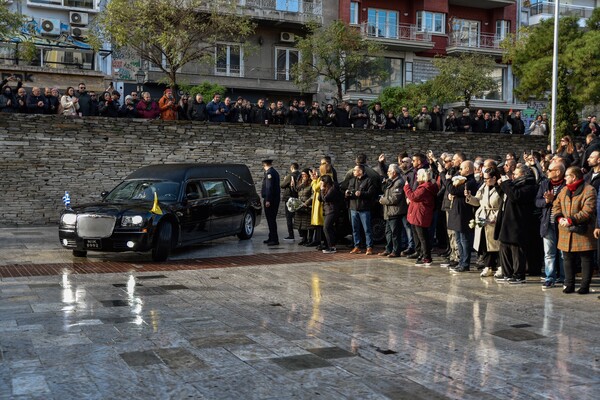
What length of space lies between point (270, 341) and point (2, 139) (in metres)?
16.0

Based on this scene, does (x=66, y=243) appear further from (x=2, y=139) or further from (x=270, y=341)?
(x=2, y=139)

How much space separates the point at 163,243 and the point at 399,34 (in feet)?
102

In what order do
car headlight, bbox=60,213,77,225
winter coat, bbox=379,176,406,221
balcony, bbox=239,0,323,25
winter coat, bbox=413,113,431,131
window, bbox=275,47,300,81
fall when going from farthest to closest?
window, bbox=275,47,300,81
balcony, bbox=239,0,323,25
winter coat, bbox=413,113,431,131
winter coat, bbox=379,176,406,221
car headlight, bbox=60,213,77,225

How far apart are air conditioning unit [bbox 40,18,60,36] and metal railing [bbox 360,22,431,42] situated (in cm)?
1642

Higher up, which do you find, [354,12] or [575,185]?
[354,12]

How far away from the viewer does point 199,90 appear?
33.0 m

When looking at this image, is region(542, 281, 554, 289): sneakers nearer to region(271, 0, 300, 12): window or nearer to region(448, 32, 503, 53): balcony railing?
region(271, 0, 300, 12): window

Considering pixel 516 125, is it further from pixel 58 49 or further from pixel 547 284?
pixel 547 284

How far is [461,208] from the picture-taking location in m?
12.0

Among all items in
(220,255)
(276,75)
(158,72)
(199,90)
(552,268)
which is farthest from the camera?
(276,75)

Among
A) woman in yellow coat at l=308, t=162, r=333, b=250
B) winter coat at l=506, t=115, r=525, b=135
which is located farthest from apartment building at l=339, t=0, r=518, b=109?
woman in yellow coat at l=308, t=162, r=333, b=250

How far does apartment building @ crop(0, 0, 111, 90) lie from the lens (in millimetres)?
31719

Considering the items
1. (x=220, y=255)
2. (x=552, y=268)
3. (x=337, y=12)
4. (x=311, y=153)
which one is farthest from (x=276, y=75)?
(x=552, y=268)

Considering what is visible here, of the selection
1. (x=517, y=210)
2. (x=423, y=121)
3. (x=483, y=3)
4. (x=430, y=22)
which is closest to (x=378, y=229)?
(x=517, y=210)
